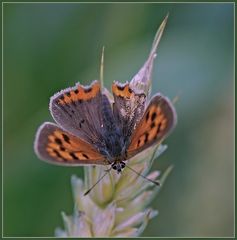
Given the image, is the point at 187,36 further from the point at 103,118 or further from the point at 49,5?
the point at 103,118

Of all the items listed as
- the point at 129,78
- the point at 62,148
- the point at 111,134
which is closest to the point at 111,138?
the point at 111,134

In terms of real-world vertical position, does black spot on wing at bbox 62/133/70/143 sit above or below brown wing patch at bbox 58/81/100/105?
below

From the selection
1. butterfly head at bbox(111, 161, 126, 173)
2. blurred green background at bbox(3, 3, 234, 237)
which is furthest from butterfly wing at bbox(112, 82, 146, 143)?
blurred green background at bbox(3, 3, 234, 237)

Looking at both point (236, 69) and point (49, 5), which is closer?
point (236, 69)

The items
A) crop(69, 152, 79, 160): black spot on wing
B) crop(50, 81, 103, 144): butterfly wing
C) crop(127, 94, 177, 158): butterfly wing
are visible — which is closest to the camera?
crop(127, 94, 177, 158): butterfly wing

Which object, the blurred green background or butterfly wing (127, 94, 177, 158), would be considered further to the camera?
the blurred green background

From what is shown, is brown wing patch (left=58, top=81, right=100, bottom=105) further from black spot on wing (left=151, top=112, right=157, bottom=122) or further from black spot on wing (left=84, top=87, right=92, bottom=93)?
black spot on wing (left=151, top=112, right=157, bottom=122)

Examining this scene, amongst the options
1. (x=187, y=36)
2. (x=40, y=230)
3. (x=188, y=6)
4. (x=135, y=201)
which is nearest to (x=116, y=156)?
(x=135, y=201)
